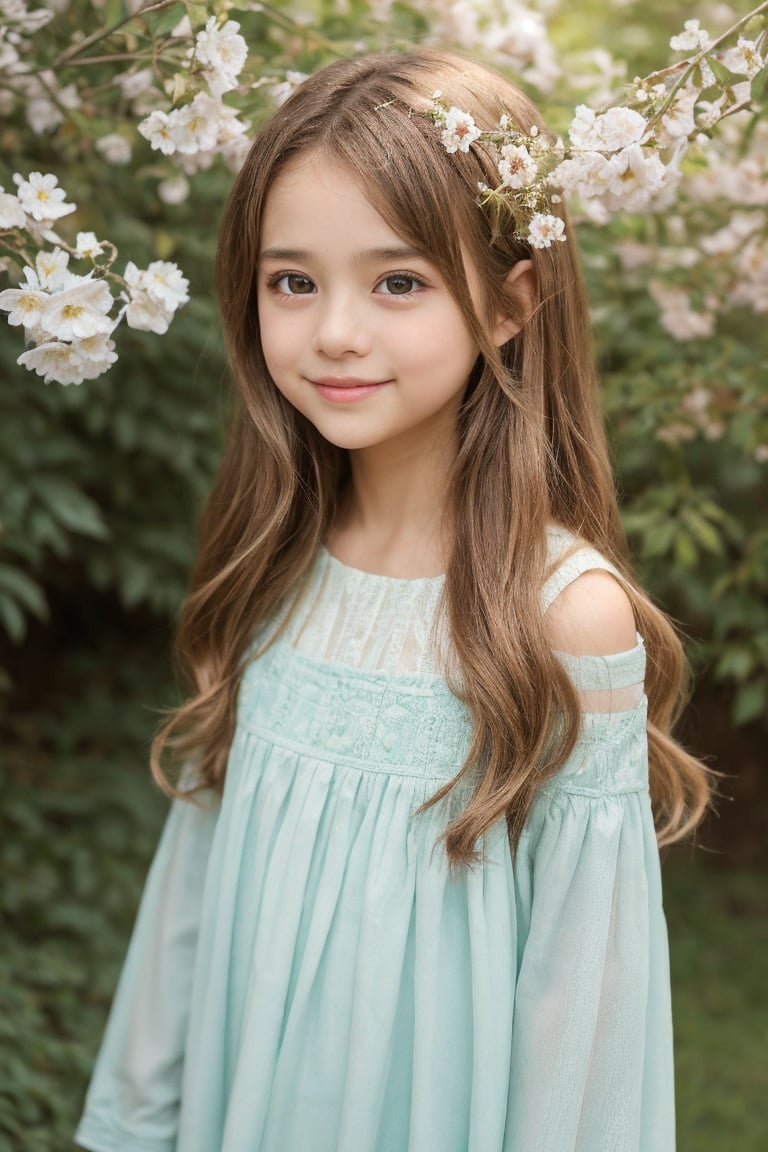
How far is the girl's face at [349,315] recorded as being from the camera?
1.34 m

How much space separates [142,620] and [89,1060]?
5.17 feet

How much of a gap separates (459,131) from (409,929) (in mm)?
915

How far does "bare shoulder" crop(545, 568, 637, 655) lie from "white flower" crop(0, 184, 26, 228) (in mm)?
767

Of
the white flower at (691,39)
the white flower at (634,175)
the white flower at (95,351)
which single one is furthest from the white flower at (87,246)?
the white flower at (691,39)

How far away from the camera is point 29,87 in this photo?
6.24 ft

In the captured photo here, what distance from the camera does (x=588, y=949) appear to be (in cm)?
136

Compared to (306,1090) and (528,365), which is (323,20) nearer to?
(528,365)

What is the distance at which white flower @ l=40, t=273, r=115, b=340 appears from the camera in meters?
1.36

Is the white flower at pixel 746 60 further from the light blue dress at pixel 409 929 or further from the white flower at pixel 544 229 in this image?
the light blue dress at pixel 409 929

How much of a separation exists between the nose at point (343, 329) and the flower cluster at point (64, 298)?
226 mm

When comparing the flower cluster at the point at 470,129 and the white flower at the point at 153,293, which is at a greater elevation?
the flower cluster at the point at 470,129

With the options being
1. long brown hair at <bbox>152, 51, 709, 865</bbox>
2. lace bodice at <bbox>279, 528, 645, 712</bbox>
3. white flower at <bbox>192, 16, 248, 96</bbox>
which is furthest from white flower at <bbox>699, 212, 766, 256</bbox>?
white flower at <bbox>192, 16, 248, 96</bbox>

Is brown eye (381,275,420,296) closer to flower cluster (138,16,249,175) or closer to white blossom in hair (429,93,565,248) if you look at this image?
white blossom in hair (429,93,565,248)

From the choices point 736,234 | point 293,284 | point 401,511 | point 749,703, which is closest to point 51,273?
point 293,284
